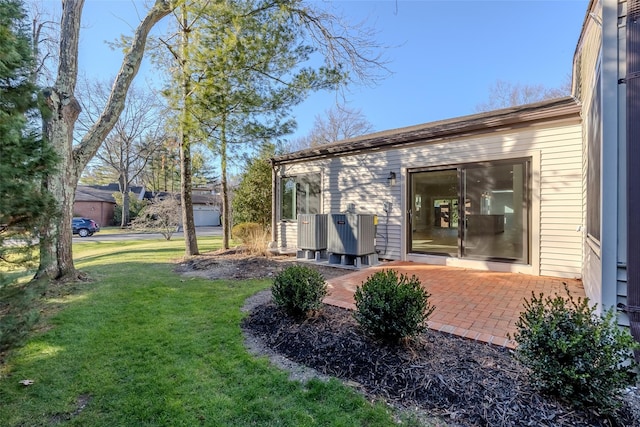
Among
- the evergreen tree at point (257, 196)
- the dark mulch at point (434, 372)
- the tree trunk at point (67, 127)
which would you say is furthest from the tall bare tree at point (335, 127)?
the dark mulch at point (434, 372)

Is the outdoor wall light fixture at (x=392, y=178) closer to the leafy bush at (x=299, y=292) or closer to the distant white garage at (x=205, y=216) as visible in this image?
the leafy bush at (x=299, y=292)

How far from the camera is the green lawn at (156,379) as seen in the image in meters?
1.97

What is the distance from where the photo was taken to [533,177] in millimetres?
5598

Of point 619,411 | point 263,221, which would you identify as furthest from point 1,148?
point 263,221

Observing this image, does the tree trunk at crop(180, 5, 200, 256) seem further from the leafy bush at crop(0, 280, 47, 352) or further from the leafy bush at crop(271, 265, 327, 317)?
the leafy bush at crop(0, 280, 47, 352)

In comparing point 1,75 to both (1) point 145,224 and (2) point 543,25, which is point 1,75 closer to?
(2) point 543,25

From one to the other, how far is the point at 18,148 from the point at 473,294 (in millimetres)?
5295

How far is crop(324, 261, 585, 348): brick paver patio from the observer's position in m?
3.23

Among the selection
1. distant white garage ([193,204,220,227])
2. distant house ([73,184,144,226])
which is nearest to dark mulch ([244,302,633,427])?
distant white garage ([193,204,220,227])

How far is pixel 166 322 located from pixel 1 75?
2.83 metres

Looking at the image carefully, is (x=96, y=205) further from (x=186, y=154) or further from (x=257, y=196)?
(x=186, y=154)

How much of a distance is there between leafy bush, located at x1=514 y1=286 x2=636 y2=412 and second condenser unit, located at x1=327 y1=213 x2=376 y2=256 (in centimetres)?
474

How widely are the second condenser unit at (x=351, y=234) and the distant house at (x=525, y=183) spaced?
0.66 meters

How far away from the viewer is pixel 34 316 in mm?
2262
